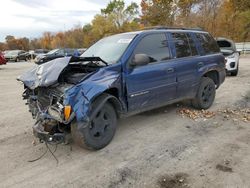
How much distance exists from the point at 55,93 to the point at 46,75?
12.5 inches

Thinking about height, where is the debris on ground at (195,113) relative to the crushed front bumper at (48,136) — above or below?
below

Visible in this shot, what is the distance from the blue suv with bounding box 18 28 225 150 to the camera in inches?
156

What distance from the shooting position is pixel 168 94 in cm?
553

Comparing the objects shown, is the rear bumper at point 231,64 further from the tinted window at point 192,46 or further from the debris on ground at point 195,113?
the tinted window at point 192,46

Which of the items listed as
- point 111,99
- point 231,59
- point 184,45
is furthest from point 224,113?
point 231,59

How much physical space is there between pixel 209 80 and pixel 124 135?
2.88m

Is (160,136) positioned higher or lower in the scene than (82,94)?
lower

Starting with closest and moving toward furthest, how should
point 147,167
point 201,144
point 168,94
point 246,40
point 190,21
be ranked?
1. point 147,167
2. point 201,144
3. point 168,94
4. point 190,21
5. point 246,40

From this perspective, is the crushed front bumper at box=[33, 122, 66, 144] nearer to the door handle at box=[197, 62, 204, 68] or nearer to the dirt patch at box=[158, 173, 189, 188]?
the dirt patch at box=[158, 173, 189, 188]

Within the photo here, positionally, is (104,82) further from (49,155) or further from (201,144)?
(201,144)

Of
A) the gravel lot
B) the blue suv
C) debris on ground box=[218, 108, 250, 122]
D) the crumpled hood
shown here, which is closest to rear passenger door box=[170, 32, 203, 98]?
the blue suv

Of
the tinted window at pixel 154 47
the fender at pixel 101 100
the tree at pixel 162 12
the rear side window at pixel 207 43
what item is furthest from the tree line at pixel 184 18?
the fender at pixel 101 100

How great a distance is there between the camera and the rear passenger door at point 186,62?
572cm

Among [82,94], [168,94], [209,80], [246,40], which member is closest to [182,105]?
[209,80]
